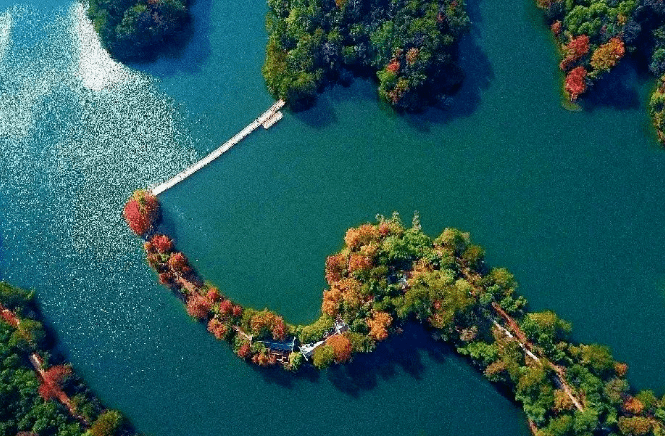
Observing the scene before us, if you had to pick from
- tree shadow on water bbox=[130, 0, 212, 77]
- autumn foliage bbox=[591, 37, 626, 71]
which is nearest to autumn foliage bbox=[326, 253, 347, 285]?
tree shadow on water bbox=[130, 0, 212, 77]

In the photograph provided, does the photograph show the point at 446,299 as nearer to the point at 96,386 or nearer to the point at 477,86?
the point at 477,86

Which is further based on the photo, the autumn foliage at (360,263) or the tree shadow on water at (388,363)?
the tree shadow on water at (388,363)

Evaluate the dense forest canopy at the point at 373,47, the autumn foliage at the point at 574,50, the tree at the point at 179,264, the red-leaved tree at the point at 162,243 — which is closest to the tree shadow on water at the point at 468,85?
the dense forest canopy at the point at 373,47

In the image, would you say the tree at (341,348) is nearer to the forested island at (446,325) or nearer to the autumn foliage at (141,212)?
the forested island at (446,325)

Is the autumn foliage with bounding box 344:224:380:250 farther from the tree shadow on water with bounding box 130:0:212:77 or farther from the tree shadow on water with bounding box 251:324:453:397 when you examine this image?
the tree shadow on water with bounding box 130:0:212:77

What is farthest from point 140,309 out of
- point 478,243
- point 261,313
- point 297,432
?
point 478,243

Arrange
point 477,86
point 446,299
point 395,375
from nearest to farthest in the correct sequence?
point 446,299, point 395,375, point 477,86

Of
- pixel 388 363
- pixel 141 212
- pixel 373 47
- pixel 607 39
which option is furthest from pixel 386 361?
pixel 607 39
